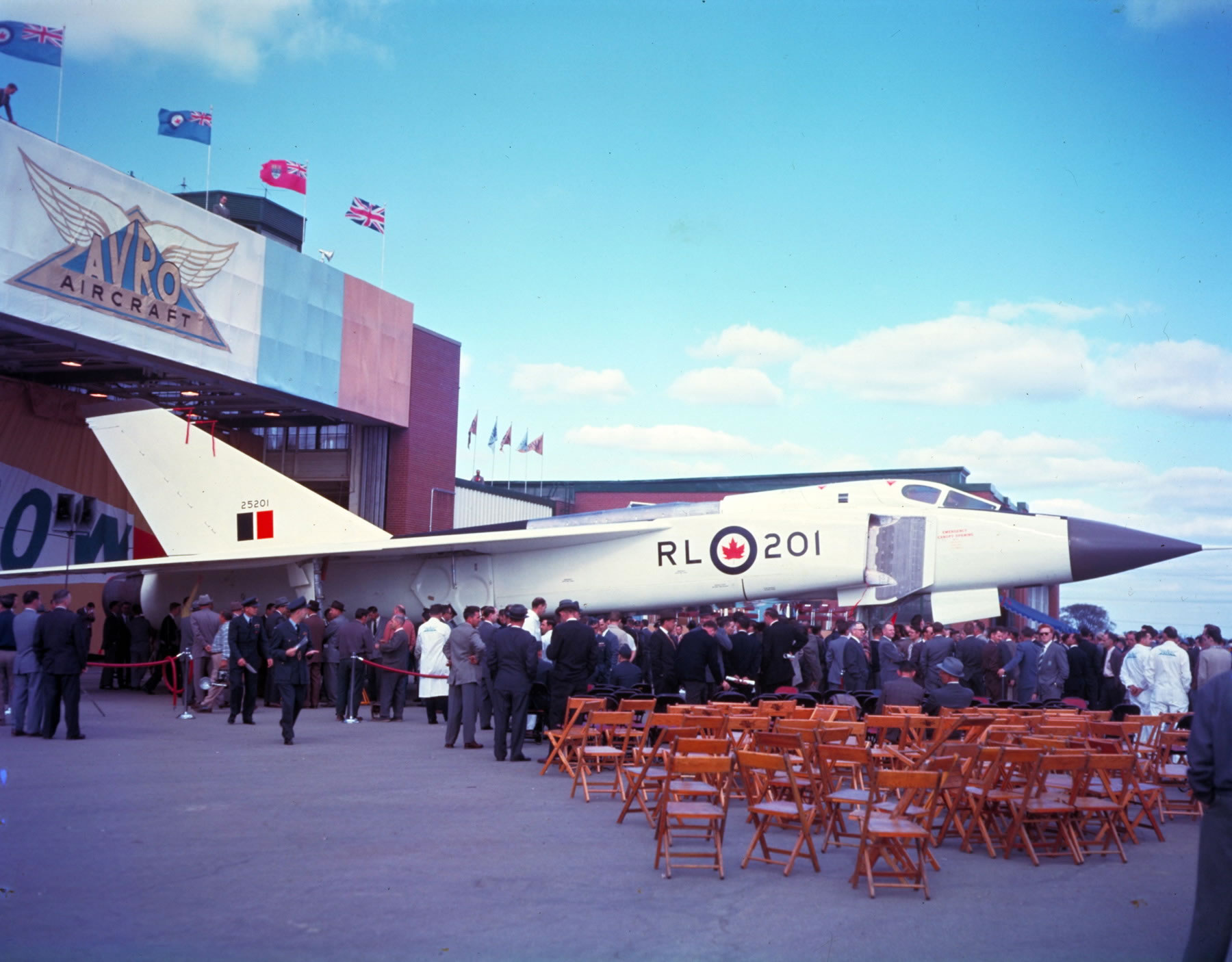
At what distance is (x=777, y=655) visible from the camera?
13.3 meters

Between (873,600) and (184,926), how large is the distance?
12.2 metres

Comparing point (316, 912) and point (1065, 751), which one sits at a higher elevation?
point (1065, 751)

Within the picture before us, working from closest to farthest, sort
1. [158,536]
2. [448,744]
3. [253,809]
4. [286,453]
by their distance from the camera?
[253,809]
[448,744]
[158,536]
[286,453]

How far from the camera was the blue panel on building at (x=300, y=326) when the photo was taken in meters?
20.4

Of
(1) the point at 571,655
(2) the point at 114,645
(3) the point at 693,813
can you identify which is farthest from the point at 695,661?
(2) the point at 114,645

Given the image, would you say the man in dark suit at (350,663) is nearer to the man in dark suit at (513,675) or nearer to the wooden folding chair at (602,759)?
the man in dark suit at (513,675)

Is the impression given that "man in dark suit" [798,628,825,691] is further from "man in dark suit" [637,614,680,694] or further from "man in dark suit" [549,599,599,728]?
"man in dark suit" [549,599,599,728]

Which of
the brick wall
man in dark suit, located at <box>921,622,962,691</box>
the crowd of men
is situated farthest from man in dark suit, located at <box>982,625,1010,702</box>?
the brick wall

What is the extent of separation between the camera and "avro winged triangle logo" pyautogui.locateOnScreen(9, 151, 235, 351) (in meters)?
16.1

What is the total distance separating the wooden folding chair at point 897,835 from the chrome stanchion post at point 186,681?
34.8ft

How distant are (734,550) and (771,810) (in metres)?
9.87

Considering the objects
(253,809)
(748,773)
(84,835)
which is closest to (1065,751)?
(748,773)

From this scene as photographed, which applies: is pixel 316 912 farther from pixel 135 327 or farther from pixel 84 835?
pixel 135 327

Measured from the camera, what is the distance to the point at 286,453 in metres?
27.4
